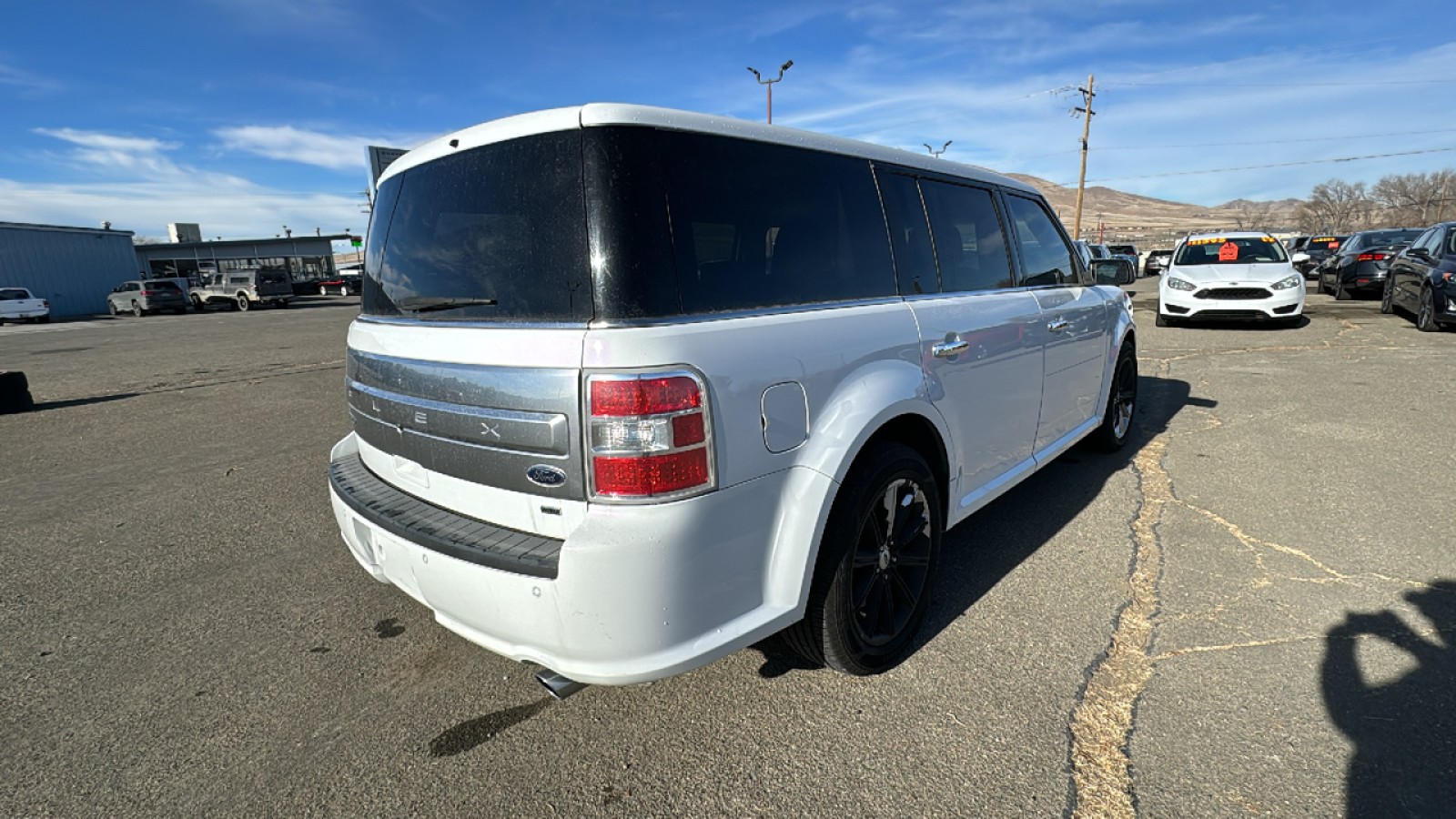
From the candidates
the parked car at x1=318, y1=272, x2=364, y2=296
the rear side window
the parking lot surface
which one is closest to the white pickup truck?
the parked car at x1=318, y1=272, x2=364, y2=296

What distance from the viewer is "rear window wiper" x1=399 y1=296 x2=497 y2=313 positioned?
2.14 m

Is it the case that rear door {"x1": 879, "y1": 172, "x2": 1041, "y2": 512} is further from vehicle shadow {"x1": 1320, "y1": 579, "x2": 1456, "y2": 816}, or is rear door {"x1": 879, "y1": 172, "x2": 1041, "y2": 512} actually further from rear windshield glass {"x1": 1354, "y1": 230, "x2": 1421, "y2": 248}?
rear windshield glass {"x1": 1354, "y1": 230, "x2": 1421, "y2": 248}

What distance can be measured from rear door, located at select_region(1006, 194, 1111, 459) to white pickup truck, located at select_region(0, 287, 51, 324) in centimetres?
3761

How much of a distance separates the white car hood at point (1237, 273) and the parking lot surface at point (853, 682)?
24.1 ft

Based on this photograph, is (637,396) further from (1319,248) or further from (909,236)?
(1319,248)

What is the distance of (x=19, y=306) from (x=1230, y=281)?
129 ft

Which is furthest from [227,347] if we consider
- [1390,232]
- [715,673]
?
[1390,232]

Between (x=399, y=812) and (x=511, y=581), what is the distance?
0.75 metres

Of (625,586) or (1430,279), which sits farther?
(1430,279)

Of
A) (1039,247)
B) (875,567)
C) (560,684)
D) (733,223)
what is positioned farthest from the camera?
(1039,247)

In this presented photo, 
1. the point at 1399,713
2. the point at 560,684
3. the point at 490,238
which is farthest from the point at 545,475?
the point at 1399,713

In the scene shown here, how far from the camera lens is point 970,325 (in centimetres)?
295

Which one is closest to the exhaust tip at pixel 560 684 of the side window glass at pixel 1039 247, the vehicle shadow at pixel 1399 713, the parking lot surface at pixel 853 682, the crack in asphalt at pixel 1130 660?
the parking lot surface at pixel 853 682

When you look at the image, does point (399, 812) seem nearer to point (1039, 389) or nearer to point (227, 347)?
point (1039, 389)
